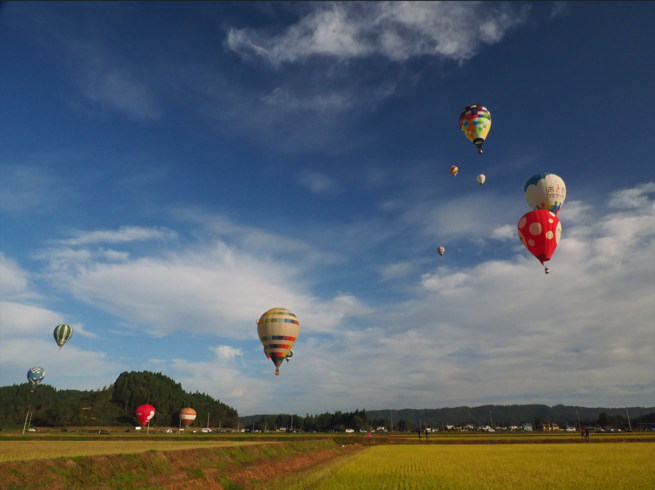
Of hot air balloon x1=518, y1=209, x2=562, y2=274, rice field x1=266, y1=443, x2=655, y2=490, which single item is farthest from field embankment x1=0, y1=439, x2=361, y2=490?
hot air balloon x1=518, y1=209, x2=562, y2=274

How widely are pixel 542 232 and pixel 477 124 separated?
17778 mm

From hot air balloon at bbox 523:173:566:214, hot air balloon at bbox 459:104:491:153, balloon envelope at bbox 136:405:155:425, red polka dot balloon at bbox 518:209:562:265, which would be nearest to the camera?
red polka dot balloon at bbox 518:209:562:265

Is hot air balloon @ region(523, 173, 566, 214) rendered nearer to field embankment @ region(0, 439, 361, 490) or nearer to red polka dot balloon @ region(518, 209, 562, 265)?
red polka dot balloon @ region(518, 209, 562, 265)

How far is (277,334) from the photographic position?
6544cm

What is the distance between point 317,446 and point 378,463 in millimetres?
22510

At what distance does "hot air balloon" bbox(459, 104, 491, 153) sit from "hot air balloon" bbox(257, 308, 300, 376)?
3679 centimetres

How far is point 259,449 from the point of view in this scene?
43.8 metres

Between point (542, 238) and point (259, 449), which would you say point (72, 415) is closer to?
point (259, 449)

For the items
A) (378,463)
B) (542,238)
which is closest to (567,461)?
(378,463)

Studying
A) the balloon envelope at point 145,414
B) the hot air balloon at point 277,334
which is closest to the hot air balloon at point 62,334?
the balloon envelope at point 145,414

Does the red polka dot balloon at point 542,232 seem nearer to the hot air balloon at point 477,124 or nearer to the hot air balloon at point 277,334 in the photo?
the hot air balloon at point 477,124

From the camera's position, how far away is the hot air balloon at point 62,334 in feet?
325

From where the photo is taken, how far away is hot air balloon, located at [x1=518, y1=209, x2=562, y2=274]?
38625mm

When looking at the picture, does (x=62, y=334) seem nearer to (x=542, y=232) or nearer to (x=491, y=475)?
(x=491, y=475)
